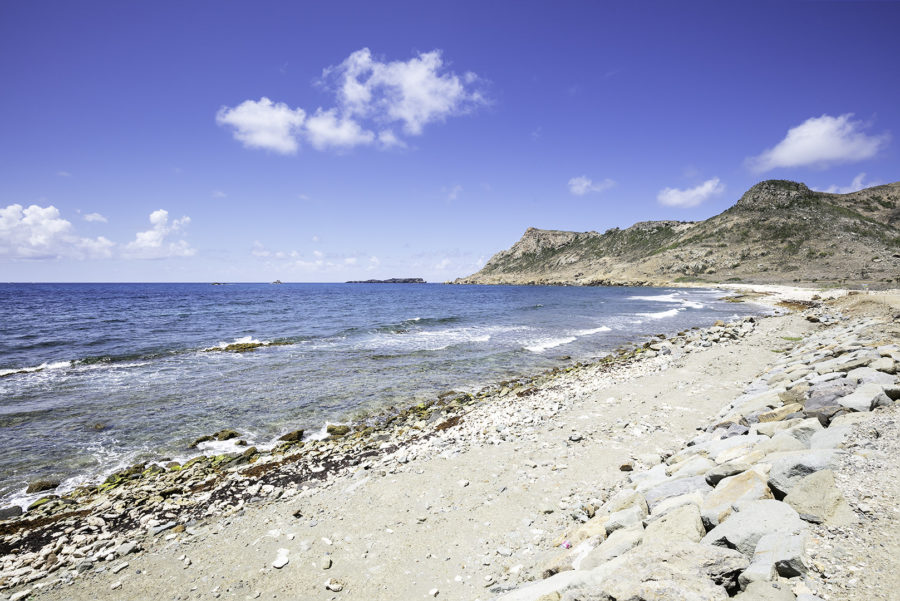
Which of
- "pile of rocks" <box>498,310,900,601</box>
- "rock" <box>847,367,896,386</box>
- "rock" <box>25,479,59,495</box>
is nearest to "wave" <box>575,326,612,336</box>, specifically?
"rock" <box>847,367,896,386</box>

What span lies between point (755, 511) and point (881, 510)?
1096mm

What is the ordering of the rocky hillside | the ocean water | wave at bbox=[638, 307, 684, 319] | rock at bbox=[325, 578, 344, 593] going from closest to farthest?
rock at bbox=[325, 578, 344, 593] → the ocean water → wave at bbox=[638, 307, 684, 319] → the rocky hillside

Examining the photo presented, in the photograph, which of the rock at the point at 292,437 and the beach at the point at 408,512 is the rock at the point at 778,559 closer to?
the beach at the point at 408,512

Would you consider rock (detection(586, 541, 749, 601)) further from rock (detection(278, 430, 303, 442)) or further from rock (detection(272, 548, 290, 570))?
rock (detection(278, 430, 303, 442))

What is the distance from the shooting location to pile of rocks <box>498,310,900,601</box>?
3.50m

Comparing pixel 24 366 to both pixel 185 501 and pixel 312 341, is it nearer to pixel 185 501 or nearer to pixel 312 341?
pixel 312 341

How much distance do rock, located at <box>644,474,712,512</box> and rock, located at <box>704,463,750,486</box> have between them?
102mm

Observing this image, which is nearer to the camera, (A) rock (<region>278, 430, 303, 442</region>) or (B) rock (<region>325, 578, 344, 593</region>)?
(B) rock (<region>325, 578, 344, 593</region>)

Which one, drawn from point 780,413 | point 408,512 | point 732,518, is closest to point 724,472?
point 732,518

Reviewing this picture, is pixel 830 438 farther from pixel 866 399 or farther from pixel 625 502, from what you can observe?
pixel 625 502

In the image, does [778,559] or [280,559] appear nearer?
[778,559]

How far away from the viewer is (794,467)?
487 centimetres

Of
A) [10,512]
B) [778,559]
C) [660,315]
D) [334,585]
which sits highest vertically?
[778,559]

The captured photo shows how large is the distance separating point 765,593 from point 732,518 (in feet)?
4.34
